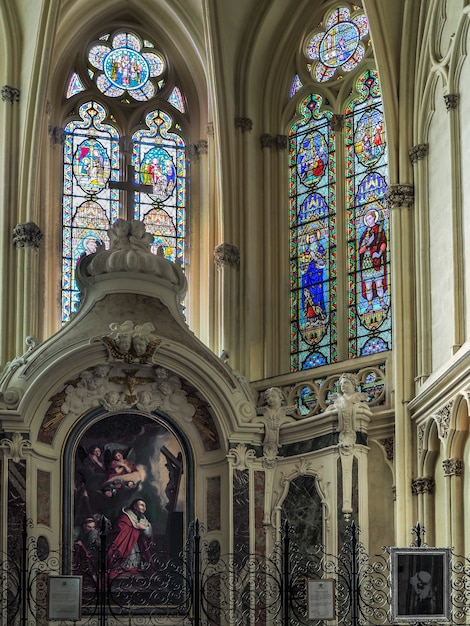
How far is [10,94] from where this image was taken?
24344 mm

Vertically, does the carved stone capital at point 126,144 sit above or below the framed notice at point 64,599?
above

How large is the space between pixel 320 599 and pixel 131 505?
3.70 m

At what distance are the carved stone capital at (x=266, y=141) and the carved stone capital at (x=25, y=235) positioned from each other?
3916 mm

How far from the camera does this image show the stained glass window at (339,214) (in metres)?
23.6

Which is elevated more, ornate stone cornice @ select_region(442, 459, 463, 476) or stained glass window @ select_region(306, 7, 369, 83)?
stained glass window @ select_region(306, 7, 369, 83)

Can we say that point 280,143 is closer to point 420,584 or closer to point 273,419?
point 273,419

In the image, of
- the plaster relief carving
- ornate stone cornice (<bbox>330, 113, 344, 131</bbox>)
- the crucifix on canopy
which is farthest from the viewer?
ornate stone cornice (<bbox>330, 113, 344, 131</bbox>)

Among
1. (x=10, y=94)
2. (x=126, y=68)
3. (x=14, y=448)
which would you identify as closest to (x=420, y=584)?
(x=14, y=448)

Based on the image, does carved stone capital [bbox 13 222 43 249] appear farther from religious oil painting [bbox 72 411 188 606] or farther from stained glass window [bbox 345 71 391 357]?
stained glass window [bbox 345 71 391 357]

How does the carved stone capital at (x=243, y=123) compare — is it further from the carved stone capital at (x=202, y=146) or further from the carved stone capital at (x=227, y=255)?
the carved stone capital at (x=227, y=255)

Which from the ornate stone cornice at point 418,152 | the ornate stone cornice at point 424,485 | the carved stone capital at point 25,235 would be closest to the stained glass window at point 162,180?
the carved stone capital at point 25,235

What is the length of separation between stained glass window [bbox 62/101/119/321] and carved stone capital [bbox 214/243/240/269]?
1.93 m

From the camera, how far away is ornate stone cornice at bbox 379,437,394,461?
71.5 ft

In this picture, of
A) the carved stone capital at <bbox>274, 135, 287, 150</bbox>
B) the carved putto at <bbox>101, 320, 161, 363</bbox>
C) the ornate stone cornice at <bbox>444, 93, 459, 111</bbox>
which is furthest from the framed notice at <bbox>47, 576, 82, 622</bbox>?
the carved stone capital at <bbox>274, 135, 287, 150</bbox>
